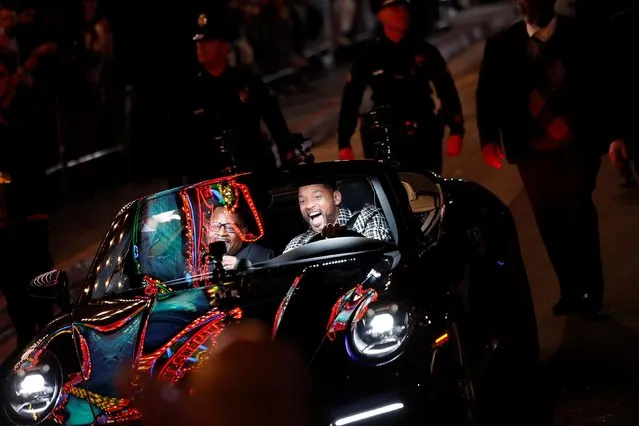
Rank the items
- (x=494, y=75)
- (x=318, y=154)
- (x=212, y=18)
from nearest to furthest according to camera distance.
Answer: (x=494, y=75)
(x=212, y=18)
(x=318, y=154)

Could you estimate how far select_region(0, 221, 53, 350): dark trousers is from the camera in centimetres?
883

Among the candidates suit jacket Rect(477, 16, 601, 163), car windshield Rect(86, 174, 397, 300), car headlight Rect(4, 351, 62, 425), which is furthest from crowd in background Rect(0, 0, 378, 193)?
car headlight Rect(4, 351, 62, 425)

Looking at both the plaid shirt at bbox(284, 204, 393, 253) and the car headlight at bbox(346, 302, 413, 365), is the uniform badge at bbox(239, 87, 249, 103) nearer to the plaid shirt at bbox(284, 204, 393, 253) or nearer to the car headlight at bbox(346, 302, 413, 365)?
the plaid shirt at bbox(284, 204, 393, 253)

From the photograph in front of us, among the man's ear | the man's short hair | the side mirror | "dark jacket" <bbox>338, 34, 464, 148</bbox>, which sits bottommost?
the side mirror

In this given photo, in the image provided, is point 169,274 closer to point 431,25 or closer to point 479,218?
point 479,218

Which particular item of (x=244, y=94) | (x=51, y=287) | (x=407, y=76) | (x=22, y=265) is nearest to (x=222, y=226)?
(x=51, y=287)

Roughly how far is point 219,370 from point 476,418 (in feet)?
3.33

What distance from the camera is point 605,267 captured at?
362 inches

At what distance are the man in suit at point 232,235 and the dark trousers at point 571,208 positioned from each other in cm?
242

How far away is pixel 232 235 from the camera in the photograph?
6.47 meters

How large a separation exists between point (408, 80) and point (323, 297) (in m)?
4.10

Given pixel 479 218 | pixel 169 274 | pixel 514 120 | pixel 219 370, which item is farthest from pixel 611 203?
pixel 219 370

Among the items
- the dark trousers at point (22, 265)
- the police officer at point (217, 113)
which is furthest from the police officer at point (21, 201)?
the police officer at point (217, 113)

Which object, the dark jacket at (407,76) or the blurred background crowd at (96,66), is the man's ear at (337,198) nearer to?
the dark jacket at (407,76)
